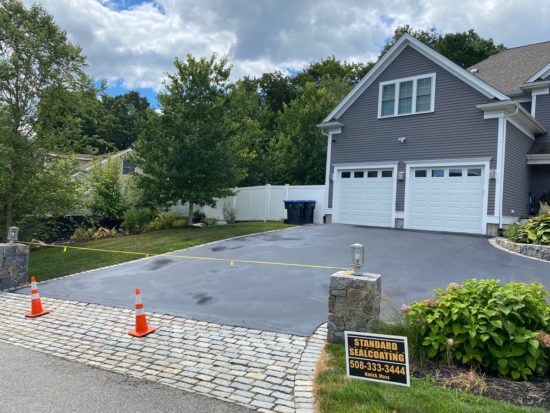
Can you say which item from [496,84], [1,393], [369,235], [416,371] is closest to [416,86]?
[496,84]

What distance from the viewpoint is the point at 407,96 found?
14.9 meters

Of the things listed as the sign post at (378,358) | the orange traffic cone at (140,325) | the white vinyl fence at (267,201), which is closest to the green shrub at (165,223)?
the white vinyl fence at (267,201)

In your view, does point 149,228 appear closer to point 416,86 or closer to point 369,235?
point 369,235

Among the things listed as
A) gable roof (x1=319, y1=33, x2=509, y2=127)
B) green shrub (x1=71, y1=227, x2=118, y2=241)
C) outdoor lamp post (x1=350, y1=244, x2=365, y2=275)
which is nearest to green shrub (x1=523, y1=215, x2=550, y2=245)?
gable roof (x1=319, y1=33, x2=509, y2=127)

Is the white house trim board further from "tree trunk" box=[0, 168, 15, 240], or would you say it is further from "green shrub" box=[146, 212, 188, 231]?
"tree trunk" box=[0, 168, 15, 240]

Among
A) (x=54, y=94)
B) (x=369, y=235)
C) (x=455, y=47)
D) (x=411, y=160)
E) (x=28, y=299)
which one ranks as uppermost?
(x=455, y=47)

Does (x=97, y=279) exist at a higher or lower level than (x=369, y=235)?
lower

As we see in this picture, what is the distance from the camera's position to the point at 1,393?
3867 millimetres

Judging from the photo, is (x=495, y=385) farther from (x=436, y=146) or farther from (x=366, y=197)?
(x=366, y=197)

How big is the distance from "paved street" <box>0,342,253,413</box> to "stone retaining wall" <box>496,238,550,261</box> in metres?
8.71

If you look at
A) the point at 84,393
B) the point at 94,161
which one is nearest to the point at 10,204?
the point at 94,161

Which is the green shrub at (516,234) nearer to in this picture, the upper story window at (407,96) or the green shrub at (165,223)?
the upper story window at (407,96)

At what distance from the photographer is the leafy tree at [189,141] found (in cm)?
1584

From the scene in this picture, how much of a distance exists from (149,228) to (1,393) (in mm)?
13117
